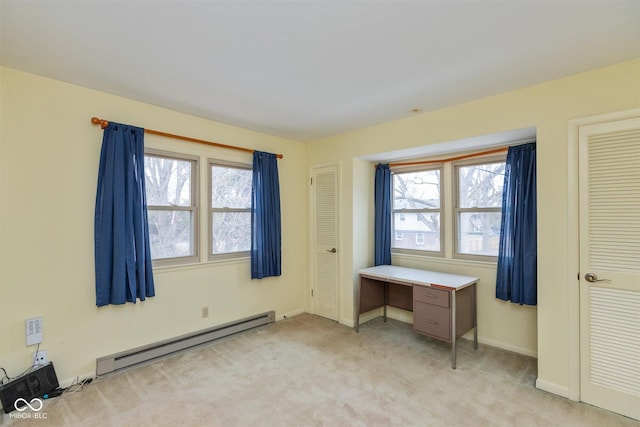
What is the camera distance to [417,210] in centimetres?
385

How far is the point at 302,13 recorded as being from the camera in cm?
159

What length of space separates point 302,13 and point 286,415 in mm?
2510

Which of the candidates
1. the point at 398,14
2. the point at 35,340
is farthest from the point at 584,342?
the point at 35,340

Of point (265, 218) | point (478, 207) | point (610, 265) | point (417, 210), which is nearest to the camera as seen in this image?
point (610, 265)

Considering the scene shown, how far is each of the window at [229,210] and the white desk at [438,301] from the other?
154 centimetres

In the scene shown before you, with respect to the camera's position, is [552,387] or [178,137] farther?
[178,137]

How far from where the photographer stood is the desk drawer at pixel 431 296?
2.83 metres

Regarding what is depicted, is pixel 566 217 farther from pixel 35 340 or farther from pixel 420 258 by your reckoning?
pixel 35 340

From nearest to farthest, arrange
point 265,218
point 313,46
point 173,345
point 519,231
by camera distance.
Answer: point 313,46
point 519,231
point 173,345
point 265,218

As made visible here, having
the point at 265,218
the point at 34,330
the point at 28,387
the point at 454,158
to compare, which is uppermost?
→ the point at 454,158

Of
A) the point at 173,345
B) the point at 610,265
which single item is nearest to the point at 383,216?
Result: the point at 610,265

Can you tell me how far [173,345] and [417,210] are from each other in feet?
10.3

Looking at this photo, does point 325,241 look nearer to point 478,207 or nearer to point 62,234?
point 478,207

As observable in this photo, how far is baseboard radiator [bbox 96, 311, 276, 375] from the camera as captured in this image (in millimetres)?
2613
